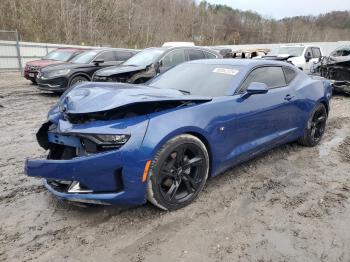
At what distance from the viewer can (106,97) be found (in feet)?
11.0

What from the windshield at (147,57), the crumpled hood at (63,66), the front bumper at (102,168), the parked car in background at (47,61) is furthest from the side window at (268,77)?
the parked car in background at (47,61)

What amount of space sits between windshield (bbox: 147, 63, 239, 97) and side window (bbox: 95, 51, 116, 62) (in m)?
7.63

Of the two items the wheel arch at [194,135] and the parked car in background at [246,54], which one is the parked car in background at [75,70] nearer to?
the parked car in background at [246,54]

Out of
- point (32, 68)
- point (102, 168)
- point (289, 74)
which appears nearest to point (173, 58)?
point (289, 74)

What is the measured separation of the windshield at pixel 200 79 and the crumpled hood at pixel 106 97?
Answer: 0.40 meters

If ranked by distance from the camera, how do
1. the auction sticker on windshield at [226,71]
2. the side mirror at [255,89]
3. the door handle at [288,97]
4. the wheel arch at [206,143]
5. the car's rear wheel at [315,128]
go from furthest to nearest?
the car's rear wheel at [315,128] < the door handle at [288,97] < the auction sticker on windshield at [226,71] < the side mirror at [255,89] < the wheel arch at [206,143]

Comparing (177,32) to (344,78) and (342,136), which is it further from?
(342,136)

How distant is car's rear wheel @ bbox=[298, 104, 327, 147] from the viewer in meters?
5.43

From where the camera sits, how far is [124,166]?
2.95m

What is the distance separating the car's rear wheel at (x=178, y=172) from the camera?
3154 mm

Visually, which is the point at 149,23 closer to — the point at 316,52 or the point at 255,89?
the point at 316,52

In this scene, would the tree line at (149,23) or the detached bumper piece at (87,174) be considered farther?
the tree line at (149,23)

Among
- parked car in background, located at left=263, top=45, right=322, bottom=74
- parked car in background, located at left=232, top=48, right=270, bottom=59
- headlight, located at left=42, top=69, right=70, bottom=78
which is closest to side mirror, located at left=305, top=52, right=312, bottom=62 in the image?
parked car in background, located at left=263, top=45, right=322, bottom=74

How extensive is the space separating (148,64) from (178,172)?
6.32 m
